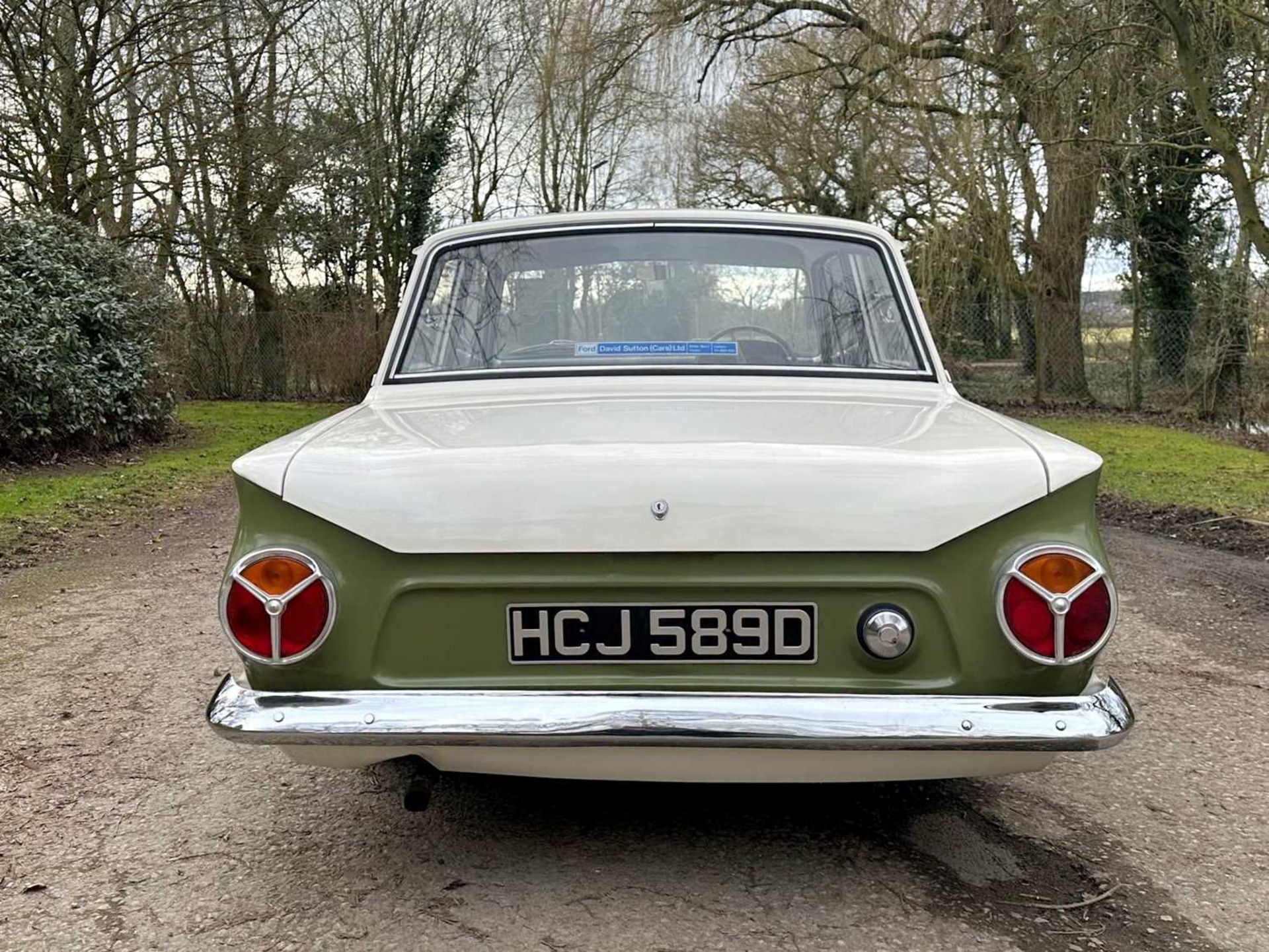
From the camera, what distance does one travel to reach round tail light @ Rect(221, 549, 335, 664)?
225 cm

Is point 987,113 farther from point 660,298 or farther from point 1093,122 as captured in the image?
point 660,298

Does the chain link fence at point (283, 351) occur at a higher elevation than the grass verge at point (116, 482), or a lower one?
higher

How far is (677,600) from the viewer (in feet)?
7.33

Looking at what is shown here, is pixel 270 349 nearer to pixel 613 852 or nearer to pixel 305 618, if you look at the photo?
pixel 613 852

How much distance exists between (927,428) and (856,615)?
0.60m

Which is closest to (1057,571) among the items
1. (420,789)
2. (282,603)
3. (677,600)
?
(677,600)

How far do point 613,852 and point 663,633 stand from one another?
83 centimetres

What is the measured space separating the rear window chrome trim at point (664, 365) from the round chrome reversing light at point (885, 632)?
124 cm

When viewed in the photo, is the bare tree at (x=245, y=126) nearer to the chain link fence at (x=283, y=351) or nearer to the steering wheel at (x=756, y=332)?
the chain link fence at (x=283, y=351)

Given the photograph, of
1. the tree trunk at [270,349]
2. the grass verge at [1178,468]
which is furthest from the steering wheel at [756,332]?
the tree trunk at [270,349]

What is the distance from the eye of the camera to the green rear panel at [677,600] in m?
2.21

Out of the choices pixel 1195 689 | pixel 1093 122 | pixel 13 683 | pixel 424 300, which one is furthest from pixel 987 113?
pixel 13 683

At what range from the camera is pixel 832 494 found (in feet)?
7.22

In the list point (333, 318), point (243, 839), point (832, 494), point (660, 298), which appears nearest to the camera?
point (832, 494)
